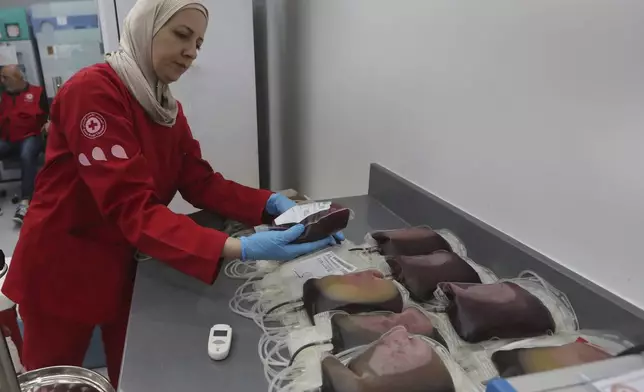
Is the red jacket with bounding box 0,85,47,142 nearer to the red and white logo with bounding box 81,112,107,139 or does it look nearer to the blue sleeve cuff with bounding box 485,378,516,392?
the red and white logo with bounding box 81,112,107,139

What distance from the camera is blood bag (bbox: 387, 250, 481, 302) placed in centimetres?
83

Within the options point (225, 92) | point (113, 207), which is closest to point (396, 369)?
point (113, 207)

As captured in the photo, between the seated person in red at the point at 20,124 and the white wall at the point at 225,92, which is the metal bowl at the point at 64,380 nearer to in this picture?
the white wall at the point at 225,92

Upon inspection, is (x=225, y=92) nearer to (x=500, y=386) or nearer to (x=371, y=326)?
(x=371, y=326)

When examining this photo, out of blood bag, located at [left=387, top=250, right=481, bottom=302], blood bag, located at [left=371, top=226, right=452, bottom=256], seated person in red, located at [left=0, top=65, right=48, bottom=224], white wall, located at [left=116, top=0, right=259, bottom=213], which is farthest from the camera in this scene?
seated person in red, located at [left=0, top=65, right=48, bottom=224]

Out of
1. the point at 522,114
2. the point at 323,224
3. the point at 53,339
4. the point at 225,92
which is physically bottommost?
the point at 53,339

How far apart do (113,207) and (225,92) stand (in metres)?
1.39

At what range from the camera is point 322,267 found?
0.94 m

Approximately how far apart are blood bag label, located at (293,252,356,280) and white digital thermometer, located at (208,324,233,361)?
192mm

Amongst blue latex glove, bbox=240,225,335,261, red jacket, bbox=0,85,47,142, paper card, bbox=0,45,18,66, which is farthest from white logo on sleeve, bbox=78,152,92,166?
paper card, bbox=0,45,18,66

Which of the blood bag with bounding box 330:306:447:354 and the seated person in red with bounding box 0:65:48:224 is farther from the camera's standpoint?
the seated person in red with bounding box 0:65:48:224

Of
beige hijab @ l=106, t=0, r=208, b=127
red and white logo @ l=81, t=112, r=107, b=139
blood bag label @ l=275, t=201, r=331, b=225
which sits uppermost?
beige hijab @ l=106, t=0, r=208, b=127

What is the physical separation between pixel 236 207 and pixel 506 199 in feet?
2.14

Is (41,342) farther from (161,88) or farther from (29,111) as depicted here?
(29,111)
